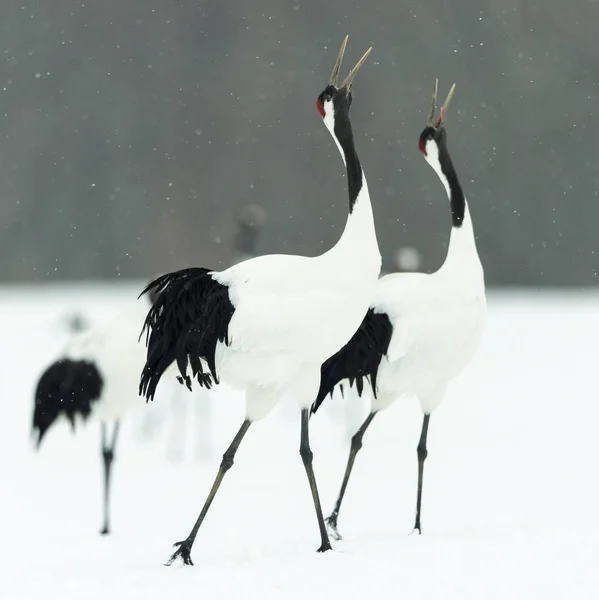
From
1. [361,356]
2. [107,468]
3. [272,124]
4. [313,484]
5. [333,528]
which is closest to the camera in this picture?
[313,484]

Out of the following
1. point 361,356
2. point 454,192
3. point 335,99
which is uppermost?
point 335,99

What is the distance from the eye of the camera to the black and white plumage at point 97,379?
530cm

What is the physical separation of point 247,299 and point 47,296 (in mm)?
13537

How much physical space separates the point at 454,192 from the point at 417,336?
2.45 ft

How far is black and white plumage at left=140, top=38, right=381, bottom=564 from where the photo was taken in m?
3.63

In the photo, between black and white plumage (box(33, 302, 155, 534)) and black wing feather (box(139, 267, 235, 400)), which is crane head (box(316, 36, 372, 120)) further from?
black and white plumage (box(33, 302, 155, 534))

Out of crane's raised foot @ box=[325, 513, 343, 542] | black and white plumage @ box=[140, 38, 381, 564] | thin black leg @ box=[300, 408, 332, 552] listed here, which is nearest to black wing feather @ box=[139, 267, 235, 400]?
black and white plumage @ box=[140, 38, 381, 564]

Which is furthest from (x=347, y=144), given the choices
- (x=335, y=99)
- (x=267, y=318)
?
(x=267, y=318)

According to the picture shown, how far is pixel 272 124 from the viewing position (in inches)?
882

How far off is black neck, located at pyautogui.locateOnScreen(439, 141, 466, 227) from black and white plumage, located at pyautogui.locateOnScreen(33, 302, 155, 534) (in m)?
1.66

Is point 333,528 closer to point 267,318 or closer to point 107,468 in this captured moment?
point 267,318

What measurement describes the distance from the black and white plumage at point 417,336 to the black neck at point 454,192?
0.08 ft

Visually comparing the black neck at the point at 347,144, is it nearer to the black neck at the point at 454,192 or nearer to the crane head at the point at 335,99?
the crane head at the point at 335,99

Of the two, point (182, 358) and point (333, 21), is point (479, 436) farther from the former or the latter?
point (333, 21)
